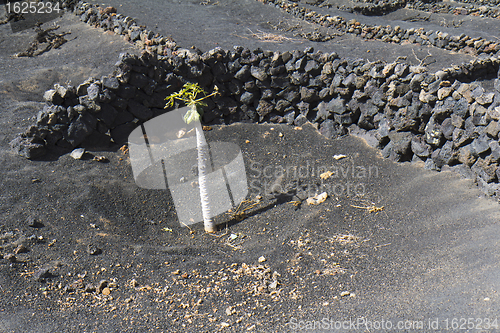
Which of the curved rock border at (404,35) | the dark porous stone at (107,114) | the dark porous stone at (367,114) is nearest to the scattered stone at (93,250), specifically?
the dark porous stone at (107,114)

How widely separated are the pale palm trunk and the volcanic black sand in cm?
22

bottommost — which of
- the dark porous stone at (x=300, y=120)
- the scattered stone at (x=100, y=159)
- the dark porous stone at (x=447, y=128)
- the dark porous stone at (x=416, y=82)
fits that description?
the scattered stone at (x=100, y=159)

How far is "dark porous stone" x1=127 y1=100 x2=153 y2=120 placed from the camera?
26.8 feet

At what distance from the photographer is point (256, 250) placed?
5.60 metres

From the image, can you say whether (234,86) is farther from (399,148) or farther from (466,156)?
(466,156)

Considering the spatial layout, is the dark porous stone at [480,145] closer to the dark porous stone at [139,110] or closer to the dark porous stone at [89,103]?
the dark porous stone at [139,110]

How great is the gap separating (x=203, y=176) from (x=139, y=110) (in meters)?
3.23

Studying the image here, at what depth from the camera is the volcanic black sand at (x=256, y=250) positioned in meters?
4.25

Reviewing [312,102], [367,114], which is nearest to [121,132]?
[312,102]

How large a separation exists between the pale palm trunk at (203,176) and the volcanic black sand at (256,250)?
0.71 ft

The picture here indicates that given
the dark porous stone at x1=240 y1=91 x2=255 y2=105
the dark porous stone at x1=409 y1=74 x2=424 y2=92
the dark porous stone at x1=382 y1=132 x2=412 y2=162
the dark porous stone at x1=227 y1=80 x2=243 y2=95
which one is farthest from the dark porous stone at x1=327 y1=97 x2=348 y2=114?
the dark porous stone at x1=227 y1=80 x2=243 y2=95

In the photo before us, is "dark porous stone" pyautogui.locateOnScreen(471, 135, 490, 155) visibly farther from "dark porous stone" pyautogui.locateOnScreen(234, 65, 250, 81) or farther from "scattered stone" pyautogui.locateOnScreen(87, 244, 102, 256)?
"scattered stone" pyautogui.locateOnScreen(87, 244, 102, 256)

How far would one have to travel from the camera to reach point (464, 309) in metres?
3.90

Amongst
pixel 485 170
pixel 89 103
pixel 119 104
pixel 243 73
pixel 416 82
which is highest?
pixel 416 82
